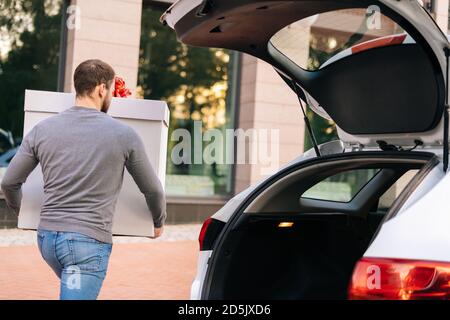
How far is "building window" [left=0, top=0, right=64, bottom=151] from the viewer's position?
12875 mm

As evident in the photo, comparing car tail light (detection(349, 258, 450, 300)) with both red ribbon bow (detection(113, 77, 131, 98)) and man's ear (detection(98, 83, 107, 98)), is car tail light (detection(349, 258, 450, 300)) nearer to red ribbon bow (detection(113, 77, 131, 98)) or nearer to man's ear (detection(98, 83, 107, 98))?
man's ear (detection(98, 83, 107, 98))

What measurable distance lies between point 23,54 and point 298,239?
32.5ft

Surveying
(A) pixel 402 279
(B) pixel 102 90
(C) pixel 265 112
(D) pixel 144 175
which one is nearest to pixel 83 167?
(D) pixel 144 175

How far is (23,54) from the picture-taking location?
13.2 meters

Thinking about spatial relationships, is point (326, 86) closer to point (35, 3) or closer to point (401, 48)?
point (401, 48)

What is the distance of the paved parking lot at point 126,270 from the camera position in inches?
286

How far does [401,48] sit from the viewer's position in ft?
11.9

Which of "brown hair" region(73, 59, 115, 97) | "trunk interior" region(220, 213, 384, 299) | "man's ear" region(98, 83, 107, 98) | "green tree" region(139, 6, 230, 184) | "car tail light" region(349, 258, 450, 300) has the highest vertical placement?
"green tree" region(139, 6, 230, 184)


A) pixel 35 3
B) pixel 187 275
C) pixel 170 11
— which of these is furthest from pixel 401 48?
pixel 35 3

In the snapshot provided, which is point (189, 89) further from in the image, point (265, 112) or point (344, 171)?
point (344, 171)

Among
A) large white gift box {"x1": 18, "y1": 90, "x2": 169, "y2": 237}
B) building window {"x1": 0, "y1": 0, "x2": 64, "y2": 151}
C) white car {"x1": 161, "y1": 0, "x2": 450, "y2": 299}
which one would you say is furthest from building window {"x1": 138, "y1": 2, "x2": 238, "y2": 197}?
large white gift box {"x1": 18, "y1": 90, "x2": 169, "y2": 237}

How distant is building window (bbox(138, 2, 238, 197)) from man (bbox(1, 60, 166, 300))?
1040 cm

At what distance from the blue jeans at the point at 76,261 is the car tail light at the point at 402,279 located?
128 centimetres
